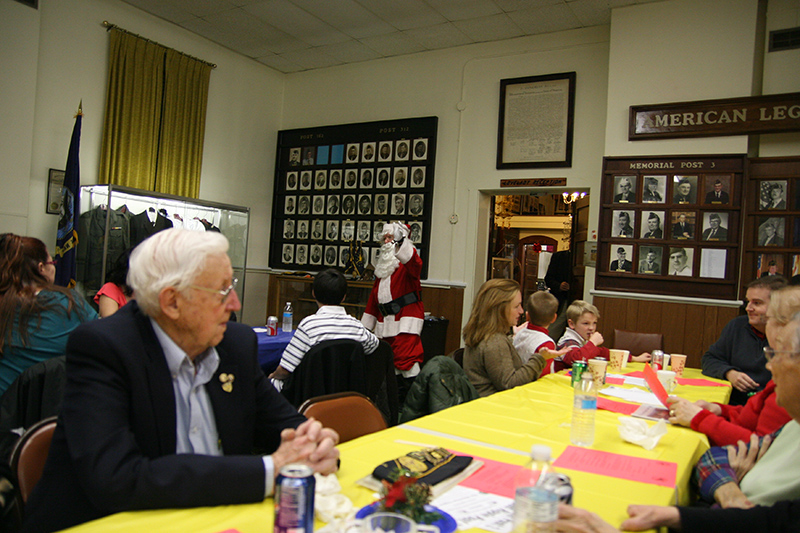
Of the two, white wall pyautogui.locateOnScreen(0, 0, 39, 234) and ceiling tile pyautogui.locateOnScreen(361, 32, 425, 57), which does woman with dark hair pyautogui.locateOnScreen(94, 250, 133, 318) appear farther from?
ceiling tile pyautogui.locateOnScreen(361, 32, 425, 57)

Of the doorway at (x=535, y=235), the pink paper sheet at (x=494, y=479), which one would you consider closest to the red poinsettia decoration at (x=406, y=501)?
the pink paper sheet at (x=494, y=479)

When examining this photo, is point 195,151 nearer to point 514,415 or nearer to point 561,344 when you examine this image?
point 561,344

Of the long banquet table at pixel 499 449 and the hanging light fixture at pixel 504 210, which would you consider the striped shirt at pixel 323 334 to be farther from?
the hanging light fixture at pixel 504 210

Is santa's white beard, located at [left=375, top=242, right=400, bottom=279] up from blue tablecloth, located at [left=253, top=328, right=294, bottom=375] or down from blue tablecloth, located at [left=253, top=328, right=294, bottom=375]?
up

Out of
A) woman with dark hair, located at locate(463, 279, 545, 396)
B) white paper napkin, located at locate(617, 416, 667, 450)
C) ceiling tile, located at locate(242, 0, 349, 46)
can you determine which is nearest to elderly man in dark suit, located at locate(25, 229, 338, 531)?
white paper napkin, located at locate(617, 416, 667, 450)

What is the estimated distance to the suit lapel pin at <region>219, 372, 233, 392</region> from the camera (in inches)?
61.2

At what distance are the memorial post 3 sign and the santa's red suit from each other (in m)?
2.70

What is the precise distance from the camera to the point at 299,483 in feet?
3.21

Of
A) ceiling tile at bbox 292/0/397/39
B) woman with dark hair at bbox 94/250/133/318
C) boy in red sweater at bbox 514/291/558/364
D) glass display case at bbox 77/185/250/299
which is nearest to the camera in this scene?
boy in red sweater at bbox 514/291/558/364

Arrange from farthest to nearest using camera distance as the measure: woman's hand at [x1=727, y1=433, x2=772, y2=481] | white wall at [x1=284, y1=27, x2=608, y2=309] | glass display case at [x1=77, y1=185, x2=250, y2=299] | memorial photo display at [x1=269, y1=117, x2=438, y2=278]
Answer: memorial photo display at [x1=269, y1=117, x2=438, y2=278] → white wall at [x1=284, y1=27, x2=608, y2=309] → glass display case at [x1=77, y1=185, x2=250, y2=299] → woman's hand at [x1=727, y1=433, x2=772, y2=481]

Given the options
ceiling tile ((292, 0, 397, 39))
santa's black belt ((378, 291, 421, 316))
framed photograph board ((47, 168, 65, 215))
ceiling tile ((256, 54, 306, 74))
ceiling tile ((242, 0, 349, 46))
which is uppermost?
ceiling tile ((292, 0, 397, 39))

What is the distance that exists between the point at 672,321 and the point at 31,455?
559 centimetres

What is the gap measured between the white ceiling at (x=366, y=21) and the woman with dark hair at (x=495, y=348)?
169 inches

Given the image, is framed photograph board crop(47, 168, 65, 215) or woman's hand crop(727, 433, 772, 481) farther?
framed photograph board crop(47, 168, 65, 215)
